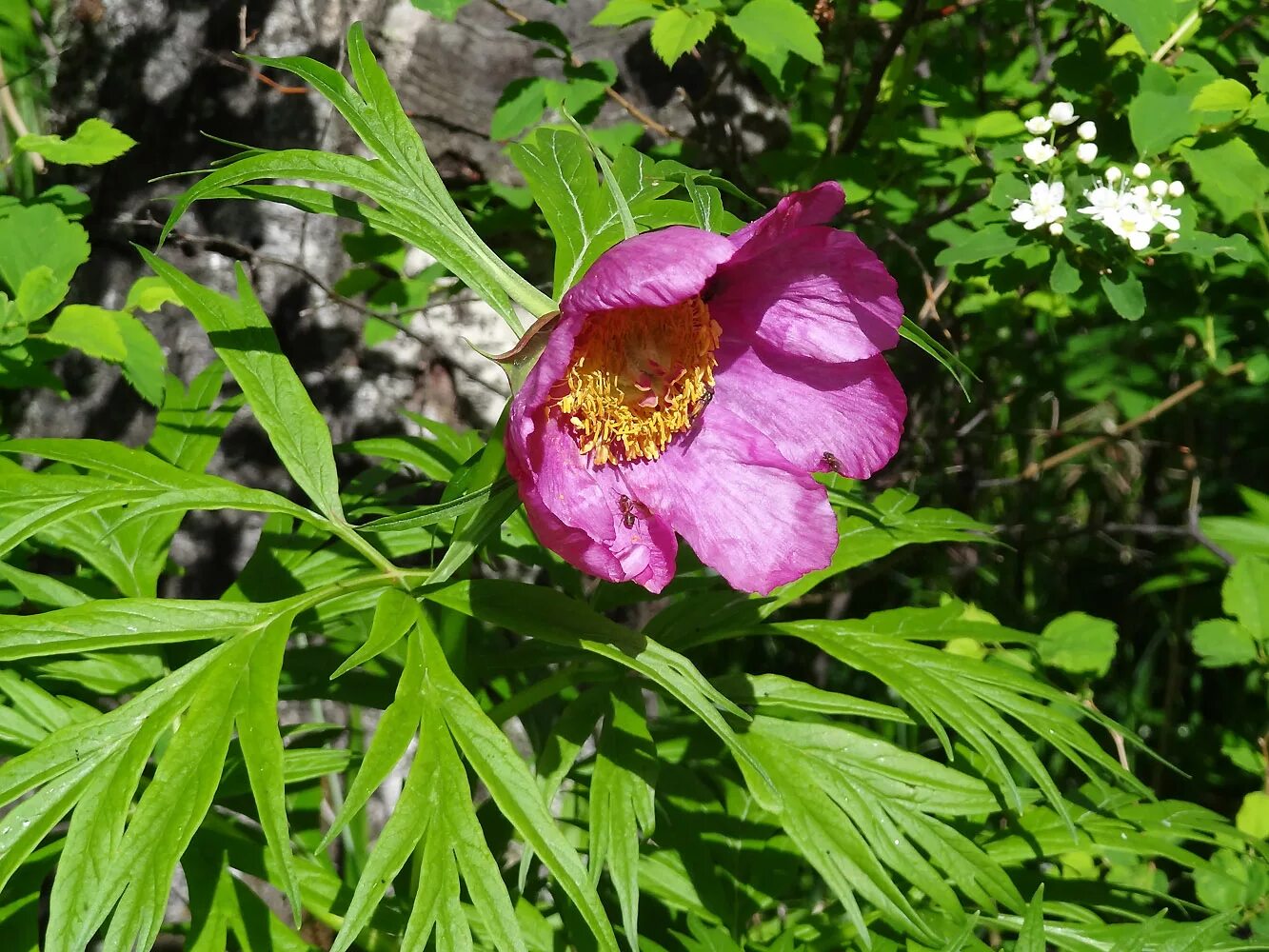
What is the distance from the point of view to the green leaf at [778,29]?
159 centimetres

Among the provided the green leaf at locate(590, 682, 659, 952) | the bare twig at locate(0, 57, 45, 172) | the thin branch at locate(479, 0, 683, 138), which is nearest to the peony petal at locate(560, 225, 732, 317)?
the green leaf at locate(590, 682, 659, 952)

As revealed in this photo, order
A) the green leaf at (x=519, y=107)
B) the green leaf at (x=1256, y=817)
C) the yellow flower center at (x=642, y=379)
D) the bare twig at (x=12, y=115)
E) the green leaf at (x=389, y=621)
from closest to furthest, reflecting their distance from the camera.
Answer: the green leaf at (x=389, y=621) < the yellow flower center at (x=642, y=379) < the green leaf at (x=519, y=107) < the green leaf at (x=1256, y=817) < the bare twig at (x=12, y=115)

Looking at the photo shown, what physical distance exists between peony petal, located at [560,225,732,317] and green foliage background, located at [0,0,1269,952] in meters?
0.08

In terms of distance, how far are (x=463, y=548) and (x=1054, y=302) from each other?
5.32 feet

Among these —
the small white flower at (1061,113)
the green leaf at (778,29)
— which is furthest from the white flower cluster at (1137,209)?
the green leaf at (778,29)

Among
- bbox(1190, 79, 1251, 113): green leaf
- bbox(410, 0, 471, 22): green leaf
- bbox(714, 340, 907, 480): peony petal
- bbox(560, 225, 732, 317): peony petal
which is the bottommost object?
bbox(714, 340, 907, 480): peony petal

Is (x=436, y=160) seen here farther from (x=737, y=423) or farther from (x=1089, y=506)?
(x=1089, y=506)

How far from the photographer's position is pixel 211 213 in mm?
2156

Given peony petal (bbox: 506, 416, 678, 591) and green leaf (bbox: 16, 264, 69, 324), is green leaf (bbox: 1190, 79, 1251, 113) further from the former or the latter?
green leaf (bbox: 16, 264, 69, 324)

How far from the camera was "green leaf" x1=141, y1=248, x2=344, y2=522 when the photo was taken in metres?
1.25

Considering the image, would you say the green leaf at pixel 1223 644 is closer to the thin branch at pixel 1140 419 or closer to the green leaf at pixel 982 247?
the thin branch at pixel 1140 419

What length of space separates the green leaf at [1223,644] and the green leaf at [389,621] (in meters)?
1.36

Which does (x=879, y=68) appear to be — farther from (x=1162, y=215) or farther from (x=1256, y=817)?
(x=1256, y=817)

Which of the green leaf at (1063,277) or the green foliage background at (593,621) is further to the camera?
the green leaf at (1063,277)
